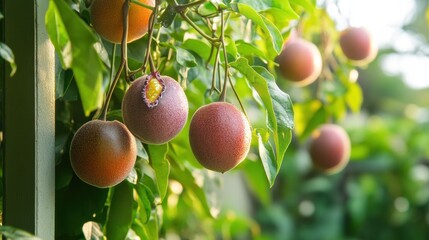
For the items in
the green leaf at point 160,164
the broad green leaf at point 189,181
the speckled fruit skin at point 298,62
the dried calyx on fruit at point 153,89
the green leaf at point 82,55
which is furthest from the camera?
the speckled fruit skin at point 298,62

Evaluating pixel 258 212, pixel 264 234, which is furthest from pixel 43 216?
pixel 258 212

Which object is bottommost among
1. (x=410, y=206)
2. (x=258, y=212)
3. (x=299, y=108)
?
(x=258, y=212)

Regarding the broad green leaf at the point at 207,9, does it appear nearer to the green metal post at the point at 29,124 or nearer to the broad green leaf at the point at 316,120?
the green metal post at the point at 29,124

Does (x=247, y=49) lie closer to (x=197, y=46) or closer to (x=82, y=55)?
(x=197, y=46)

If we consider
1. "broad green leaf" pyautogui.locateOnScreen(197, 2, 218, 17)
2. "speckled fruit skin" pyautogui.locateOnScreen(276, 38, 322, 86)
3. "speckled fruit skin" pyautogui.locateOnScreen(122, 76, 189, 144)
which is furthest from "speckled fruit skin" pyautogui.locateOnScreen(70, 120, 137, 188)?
"speckled fruit skin" pyautogui.locateOnScreen(276, 38, 322, 86)

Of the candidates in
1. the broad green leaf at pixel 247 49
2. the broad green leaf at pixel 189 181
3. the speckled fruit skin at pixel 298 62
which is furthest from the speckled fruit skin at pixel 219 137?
the speckled fruit skin at pixel 298 62

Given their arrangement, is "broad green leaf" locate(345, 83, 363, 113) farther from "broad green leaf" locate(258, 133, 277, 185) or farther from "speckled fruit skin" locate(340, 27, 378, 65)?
"broad green leaf" locate(258, 133, 277, 185)

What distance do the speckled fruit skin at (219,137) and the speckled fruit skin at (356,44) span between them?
49cm

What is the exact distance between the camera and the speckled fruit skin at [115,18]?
517 millimetres

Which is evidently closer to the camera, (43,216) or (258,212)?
(43,216)

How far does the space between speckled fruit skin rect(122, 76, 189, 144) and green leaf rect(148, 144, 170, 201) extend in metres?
0.10

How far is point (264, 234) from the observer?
7.17ft

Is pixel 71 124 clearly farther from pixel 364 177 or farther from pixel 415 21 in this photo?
pixel 415 21

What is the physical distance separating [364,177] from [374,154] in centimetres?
7
